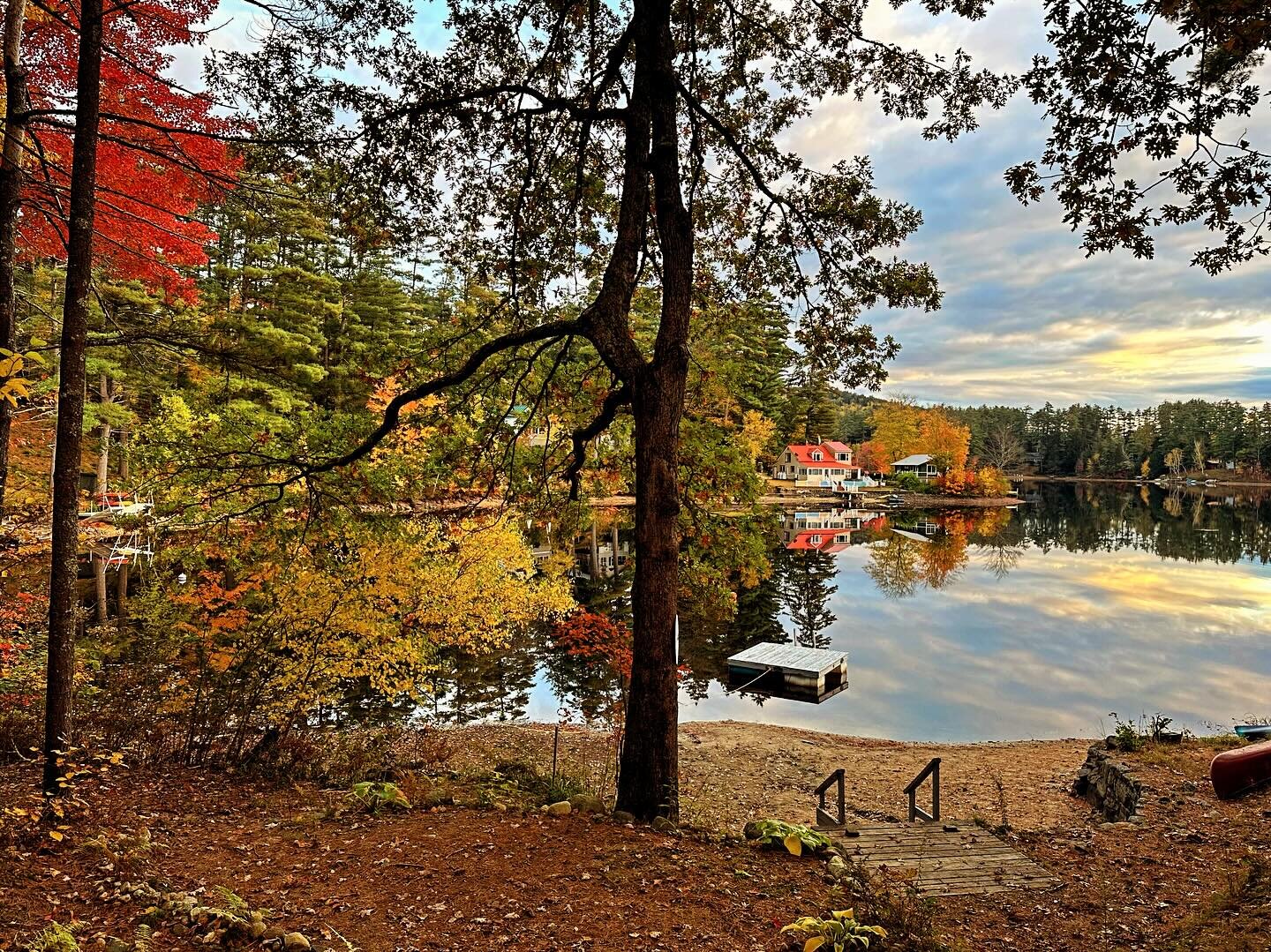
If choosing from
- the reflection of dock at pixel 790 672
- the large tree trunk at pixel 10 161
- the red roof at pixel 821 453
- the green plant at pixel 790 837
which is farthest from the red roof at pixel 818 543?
the large tree trunk at pixel 10 161

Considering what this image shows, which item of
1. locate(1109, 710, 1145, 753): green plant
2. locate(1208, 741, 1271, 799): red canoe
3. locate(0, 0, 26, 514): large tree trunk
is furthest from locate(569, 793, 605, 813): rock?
locate(1109, 710, 1145, 753): green plant

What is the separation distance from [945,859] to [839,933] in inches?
153

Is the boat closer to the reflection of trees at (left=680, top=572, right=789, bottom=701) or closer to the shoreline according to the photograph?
the reflection of trees at (left=680, top=572, right=789, bottom=701)

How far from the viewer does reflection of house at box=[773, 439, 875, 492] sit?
7000cm

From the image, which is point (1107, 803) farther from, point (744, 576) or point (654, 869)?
point (654, 869)

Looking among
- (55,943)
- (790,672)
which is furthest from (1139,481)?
(55,943)

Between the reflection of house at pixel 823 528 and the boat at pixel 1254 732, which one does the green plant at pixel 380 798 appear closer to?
the boat at pixel 1254 732

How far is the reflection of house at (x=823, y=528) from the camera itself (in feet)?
138

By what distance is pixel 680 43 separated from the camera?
7.25m

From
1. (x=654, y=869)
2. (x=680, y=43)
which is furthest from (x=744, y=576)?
(x=680, y=43)

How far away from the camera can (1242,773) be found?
8820 mm

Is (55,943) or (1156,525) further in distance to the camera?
(1156,525)

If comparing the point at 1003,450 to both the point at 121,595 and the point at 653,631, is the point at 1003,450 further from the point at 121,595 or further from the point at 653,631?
the point at 653,631

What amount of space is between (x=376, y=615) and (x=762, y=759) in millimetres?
8205
